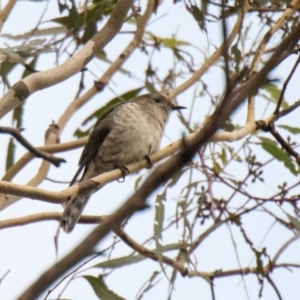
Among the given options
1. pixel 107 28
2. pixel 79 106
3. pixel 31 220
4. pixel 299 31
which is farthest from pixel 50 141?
pixel 299 31

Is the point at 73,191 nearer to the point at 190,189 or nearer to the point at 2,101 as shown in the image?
the point at 2,101

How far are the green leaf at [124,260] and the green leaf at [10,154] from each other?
0.80m

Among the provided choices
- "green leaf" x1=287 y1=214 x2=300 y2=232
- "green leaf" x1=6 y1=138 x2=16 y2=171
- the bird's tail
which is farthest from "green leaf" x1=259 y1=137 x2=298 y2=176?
"green leaf" x1=6 y1=138 x2=16 y2=171

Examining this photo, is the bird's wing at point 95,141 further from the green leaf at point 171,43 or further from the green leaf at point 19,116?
the green leaf at point 19,116

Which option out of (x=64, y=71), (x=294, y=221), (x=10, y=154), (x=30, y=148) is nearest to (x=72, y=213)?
(x=10, y=154)

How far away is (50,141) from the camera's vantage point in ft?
11.1

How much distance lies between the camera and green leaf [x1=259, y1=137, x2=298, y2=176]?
3.49 metres

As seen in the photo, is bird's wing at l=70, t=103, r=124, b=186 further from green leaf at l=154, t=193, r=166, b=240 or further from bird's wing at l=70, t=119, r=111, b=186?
green leaf at l=154, t=193, r=166, b=240

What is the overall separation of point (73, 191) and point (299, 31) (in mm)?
1474

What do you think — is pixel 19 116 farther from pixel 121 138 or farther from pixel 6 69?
pixel 121 138

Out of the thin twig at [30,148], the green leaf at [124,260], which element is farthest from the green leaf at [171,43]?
the thin twig at [30,148]

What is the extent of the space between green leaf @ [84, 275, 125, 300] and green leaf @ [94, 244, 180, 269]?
7 centimetres

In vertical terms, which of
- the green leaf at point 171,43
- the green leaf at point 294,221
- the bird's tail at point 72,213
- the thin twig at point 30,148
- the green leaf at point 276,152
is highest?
the green leaf at point 171,43

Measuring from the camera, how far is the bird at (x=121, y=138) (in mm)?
4180
